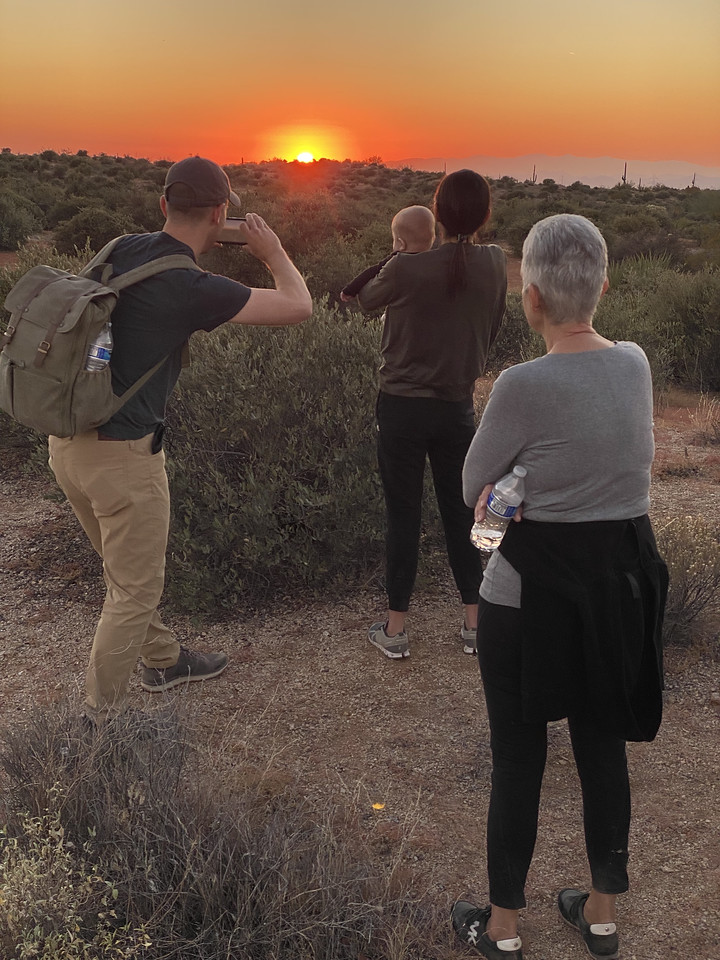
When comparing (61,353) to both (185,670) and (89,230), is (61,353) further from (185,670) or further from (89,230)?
(89,230)

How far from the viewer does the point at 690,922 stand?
253 centimetres

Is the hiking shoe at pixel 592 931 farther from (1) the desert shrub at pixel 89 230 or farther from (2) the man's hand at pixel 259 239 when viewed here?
(1) the desert shrub at pixel 89 230

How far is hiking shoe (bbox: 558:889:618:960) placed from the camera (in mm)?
2338

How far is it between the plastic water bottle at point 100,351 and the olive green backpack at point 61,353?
13 mm

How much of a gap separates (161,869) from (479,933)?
2.92ft

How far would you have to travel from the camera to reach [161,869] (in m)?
2.21

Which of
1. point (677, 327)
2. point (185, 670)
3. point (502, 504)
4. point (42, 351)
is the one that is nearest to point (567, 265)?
point (502, 504)

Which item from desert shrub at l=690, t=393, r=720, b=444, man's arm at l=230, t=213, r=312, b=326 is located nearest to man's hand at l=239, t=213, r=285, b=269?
man's arm at l=230, t=213, r=312, b=326

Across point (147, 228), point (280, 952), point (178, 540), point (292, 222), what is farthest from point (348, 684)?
point (147, 228)

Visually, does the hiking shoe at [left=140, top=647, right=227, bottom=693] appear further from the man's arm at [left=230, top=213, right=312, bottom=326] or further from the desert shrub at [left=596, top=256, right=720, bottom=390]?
the desert shrub at [left=596, top=256, right=720, bottom=390]

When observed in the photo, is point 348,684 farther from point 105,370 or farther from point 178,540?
point 105,370

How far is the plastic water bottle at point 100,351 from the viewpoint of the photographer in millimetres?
2627

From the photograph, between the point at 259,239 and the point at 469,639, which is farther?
the point at 469,639

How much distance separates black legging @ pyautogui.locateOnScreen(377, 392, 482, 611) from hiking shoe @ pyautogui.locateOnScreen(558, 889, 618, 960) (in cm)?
162
